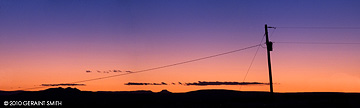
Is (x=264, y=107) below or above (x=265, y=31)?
below

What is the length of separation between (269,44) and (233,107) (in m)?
7.96

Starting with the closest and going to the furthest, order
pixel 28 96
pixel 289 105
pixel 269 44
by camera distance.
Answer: pixel 269 44 → pixel 289 105 → pixel 28 96

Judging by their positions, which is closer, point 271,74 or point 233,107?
point 271,74

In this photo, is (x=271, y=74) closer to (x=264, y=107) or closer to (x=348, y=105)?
(x=264, y=107)

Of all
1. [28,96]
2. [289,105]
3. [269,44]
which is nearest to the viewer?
[269,44]

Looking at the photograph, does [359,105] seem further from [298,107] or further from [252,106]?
[252,106]

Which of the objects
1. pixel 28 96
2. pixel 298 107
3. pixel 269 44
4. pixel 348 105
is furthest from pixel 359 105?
pixel 28 96

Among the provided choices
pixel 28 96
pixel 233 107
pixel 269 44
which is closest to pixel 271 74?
pixel 269 44

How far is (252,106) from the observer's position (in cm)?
3603

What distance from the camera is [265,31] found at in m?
33.5

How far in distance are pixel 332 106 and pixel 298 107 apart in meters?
3.08

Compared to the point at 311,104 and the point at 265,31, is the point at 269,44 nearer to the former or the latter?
the point at 265,31

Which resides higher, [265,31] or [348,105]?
[265,31]

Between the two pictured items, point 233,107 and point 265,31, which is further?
point 233,107
